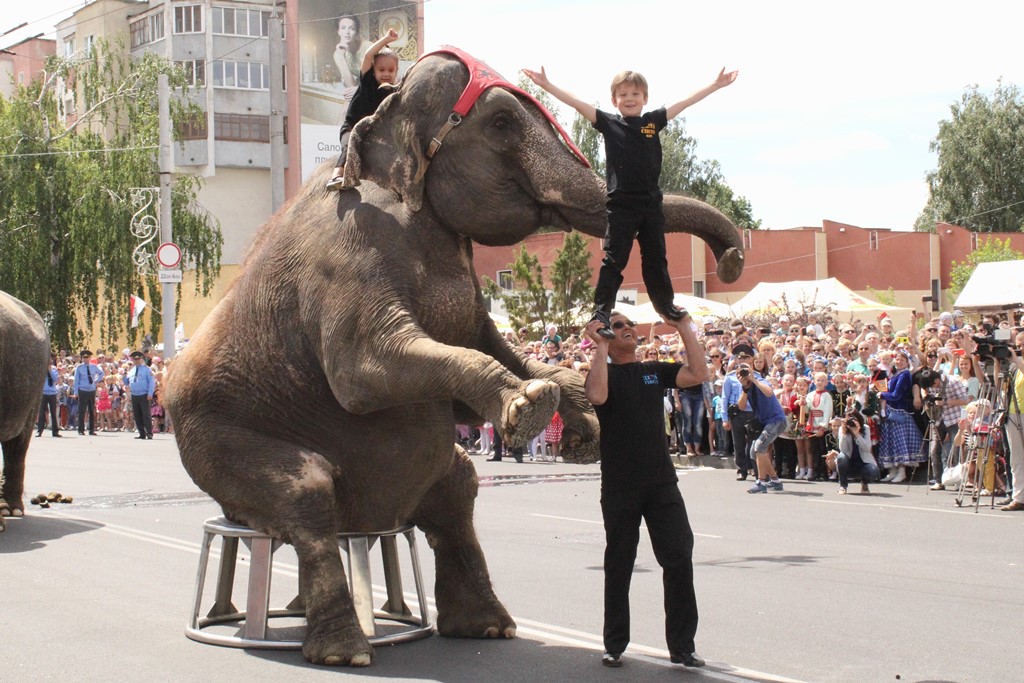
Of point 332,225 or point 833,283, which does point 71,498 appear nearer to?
point 332,225

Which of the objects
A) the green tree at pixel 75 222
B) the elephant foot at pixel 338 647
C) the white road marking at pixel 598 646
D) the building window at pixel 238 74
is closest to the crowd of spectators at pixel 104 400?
the green tree at pixel 75 222

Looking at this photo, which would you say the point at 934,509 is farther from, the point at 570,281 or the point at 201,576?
the point at 570,281

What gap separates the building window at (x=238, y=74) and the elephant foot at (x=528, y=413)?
196 feet

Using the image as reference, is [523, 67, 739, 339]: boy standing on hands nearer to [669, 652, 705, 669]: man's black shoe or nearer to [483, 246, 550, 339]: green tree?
[669, 652, 705, 669]: man's black shoe

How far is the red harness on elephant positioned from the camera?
615cm

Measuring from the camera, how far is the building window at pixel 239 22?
204 feet

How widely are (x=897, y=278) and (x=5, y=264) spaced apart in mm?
34644

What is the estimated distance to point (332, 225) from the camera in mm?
6305

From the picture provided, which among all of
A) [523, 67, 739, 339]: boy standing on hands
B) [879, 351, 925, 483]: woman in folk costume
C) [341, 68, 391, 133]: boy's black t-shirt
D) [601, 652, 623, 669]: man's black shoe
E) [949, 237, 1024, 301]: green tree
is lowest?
[601, 652, 623, 669]: man's black shoe

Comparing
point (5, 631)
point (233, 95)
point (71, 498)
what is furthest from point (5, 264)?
point (5, 631)

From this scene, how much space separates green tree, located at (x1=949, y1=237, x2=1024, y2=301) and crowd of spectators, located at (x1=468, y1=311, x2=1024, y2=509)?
35.1 m

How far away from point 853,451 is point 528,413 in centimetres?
1130

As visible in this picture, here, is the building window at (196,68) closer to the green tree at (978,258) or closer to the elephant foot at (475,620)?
the green tree at (978,258)

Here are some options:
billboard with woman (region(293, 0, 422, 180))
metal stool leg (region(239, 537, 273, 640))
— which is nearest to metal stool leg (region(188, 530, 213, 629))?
metal stool leg (region(239, 537, 273, 640))
